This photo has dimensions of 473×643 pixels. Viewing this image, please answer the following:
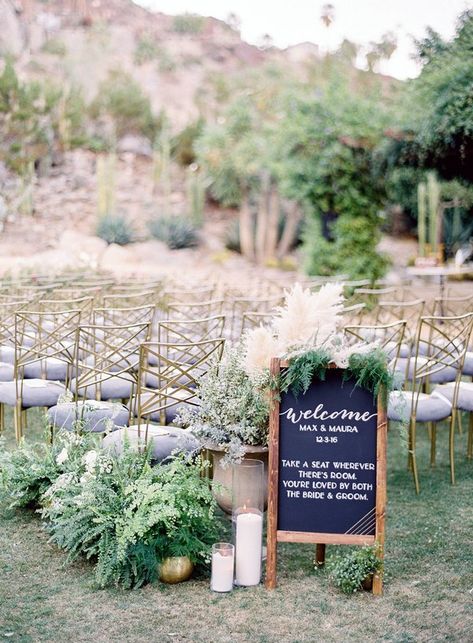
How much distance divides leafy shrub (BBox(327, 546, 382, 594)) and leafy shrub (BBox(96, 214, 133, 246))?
1812 cm

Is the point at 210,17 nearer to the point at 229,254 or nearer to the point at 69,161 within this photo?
the point at 69,161

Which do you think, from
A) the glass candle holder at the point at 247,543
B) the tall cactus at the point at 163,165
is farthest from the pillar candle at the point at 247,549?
the tall cactus at the point at 163,165

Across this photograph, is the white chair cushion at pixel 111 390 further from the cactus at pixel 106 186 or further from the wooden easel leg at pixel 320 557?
the cactus at pixel 106 186

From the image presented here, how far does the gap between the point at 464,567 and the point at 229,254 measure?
19181 mm

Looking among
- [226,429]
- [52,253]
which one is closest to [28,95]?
[52,253]

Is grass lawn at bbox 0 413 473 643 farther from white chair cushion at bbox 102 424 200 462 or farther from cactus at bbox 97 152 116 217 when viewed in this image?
cactus at bbox 97 152 116 217

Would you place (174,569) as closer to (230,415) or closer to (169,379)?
(230,415)

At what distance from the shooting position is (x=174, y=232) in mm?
22078

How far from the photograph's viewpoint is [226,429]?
378cm

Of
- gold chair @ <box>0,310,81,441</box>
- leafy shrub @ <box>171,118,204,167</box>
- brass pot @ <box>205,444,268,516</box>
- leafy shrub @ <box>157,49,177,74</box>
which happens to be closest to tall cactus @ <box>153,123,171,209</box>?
leafy shrub @ <box>171,118,204,167</box>

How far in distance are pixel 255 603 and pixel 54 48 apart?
38053 mm

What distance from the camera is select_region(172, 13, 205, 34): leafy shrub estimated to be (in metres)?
45.7

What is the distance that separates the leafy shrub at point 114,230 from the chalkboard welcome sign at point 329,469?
1799 centimetres

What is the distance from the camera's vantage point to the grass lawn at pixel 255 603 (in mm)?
3084
